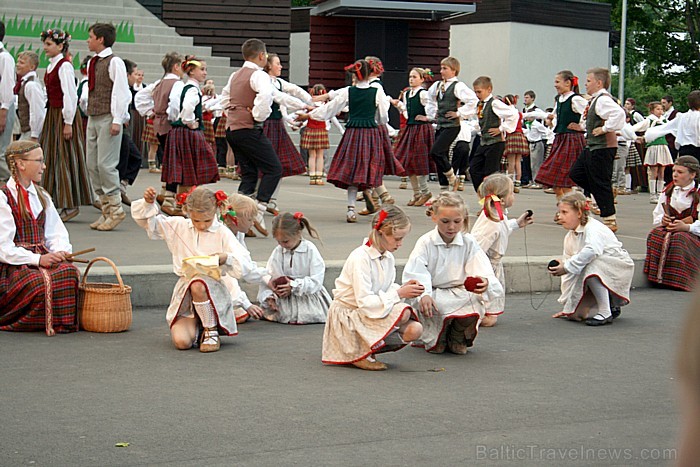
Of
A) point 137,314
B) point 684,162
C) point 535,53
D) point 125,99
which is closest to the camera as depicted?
point 137,314

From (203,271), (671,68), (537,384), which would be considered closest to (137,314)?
(203,271)

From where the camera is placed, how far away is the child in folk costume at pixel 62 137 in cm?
945

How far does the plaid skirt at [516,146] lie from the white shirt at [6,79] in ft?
35.7

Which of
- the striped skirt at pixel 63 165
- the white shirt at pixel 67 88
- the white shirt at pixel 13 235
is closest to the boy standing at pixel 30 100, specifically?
the striped skirt at pixel 63 165

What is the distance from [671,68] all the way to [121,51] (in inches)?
830

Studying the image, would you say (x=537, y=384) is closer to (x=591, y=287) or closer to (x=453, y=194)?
(x=453, y=194)

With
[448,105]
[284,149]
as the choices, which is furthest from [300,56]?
[284,149]

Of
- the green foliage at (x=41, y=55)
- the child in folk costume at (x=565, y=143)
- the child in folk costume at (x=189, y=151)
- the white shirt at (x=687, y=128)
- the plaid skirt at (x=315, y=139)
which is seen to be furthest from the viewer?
the green foliage at (x=41, y=55)

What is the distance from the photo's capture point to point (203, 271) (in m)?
5.69

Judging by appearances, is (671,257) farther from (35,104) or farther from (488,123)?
(35,104)

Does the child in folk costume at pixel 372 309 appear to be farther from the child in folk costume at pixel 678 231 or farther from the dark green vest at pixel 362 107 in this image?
the dark green vest at pixel 362 107

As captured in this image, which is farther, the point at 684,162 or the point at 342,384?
the point at 684,162

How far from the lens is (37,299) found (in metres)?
5.93

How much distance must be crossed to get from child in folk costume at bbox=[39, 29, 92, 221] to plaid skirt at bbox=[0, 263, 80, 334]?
3.56 metres
